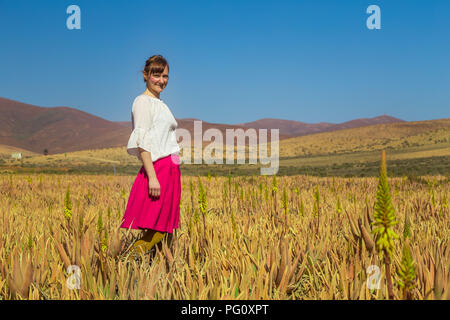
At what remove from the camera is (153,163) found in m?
3.17

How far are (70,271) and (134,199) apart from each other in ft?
2.70

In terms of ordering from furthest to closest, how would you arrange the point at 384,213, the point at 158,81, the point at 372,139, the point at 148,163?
the point at 372,139, the point at 158,81, the point at 148,163, the point at 384,213

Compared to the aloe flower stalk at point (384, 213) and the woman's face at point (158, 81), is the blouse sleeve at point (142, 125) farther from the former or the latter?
the aloe flower stalk at point (384, 213)

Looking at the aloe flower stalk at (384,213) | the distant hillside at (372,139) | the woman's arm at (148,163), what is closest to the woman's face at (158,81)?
the woman's arm at (148,163)

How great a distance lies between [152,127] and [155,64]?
0.55m

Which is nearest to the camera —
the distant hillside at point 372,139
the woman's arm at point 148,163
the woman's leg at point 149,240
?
the woman's arm at point 148,163

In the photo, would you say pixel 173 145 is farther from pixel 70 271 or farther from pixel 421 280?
pixel 421 280

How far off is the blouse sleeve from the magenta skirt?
24 centimetres

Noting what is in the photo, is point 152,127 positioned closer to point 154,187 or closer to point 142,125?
point 142,125

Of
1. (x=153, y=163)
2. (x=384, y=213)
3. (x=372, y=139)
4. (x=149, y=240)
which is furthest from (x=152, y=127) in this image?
(x=372, y=139)

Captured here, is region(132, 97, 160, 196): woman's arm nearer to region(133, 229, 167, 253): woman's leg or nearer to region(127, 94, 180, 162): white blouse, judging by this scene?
region(127, 94, 180, 162): white blouse

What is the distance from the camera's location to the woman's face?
318 centimetres

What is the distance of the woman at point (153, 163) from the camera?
9.89ft

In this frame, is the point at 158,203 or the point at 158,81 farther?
the point at 158,81
